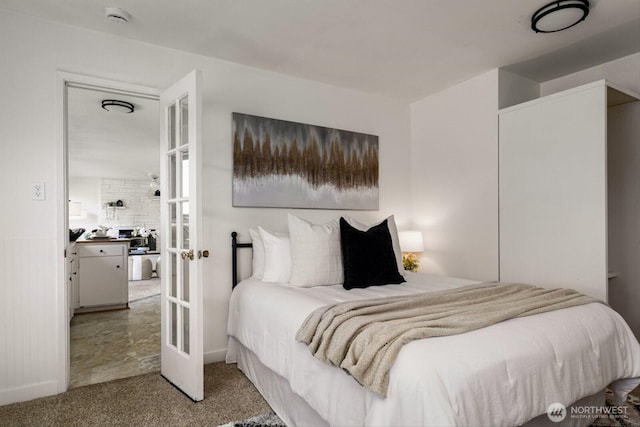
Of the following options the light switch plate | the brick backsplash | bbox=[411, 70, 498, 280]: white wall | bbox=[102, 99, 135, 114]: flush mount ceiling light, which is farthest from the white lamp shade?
the brick backsplash

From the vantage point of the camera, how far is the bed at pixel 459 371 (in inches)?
51.8

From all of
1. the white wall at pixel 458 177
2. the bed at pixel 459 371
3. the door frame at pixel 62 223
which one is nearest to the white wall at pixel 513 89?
the white wall at pixel 458 177

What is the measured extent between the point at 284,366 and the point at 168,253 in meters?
1.31

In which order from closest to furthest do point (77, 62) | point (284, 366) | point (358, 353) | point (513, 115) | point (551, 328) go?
1. point (358, 353)
2. point (551, 328)
3. point (284, 366)
4. point (77, 62)
5. point (513, 115)

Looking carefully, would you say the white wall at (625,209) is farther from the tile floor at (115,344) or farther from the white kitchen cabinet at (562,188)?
the tile floor at (115,344)

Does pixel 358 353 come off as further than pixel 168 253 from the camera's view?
No

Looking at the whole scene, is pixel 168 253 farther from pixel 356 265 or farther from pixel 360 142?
pixel 360 142

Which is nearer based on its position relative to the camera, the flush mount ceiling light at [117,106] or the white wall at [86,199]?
the flush mount ceiling light at [117,106]

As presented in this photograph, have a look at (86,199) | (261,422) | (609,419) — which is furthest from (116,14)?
(86,199)

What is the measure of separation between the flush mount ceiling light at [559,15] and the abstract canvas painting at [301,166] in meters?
1.78

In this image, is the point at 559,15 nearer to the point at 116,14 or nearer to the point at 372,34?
the point at 372,34

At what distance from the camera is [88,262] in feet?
15.5

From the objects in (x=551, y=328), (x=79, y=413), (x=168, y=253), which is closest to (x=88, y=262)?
(x=168, y=253)

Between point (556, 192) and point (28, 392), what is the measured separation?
13.2 feet
